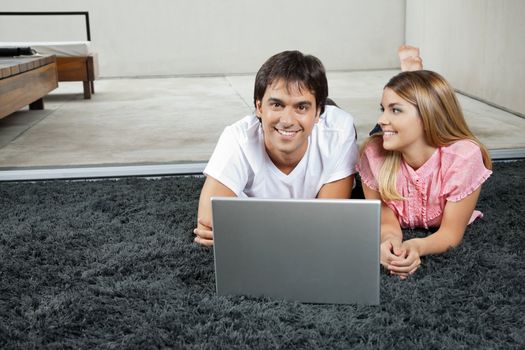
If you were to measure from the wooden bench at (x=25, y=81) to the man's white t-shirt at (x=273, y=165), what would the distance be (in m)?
1.76

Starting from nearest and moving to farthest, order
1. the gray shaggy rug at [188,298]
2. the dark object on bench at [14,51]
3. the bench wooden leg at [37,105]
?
the gray shaggy rug at [188,298]
the dark object on bench at [14,51]
the bench wooden leg at [37,105]

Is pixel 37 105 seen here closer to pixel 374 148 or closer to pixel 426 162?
pixel 374 148

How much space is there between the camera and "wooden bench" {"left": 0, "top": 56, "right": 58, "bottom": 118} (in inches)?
123

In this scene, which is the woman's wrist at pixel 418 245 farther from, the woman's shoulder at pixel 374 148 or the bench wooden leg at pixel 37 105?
the bench wooden leg at pixel 37 105

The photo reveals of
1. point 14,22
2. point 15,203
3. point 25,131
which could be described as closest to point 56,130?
point 25,131

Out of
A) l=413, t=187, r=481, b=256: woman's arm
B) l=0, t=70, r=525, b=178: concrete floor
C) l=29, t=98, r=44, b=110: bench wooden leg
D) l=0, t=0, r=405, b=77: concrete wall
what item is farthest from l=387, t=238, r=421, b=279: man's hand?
l=0, t=0, r=405, b=77: concrete wall

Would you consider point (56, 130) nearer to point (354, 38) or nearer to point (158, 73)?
point (158, 73)

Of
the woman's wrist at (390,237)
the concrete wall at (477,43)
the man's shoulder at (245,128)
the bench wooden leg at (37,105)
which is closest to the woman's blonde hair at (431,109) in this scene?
the woman's wrist at (390,237)

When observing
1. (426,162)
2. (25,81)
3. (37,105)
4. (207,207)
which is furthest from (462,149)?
(37,105)

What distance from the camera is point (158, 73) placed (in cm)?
556

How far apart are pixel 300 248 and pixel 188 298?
0.29m

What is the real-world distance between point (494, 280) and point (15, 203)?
1549mm

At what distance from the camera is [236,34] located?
5.46 m

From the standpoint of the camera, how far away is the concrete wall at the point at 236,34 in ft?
16.7
